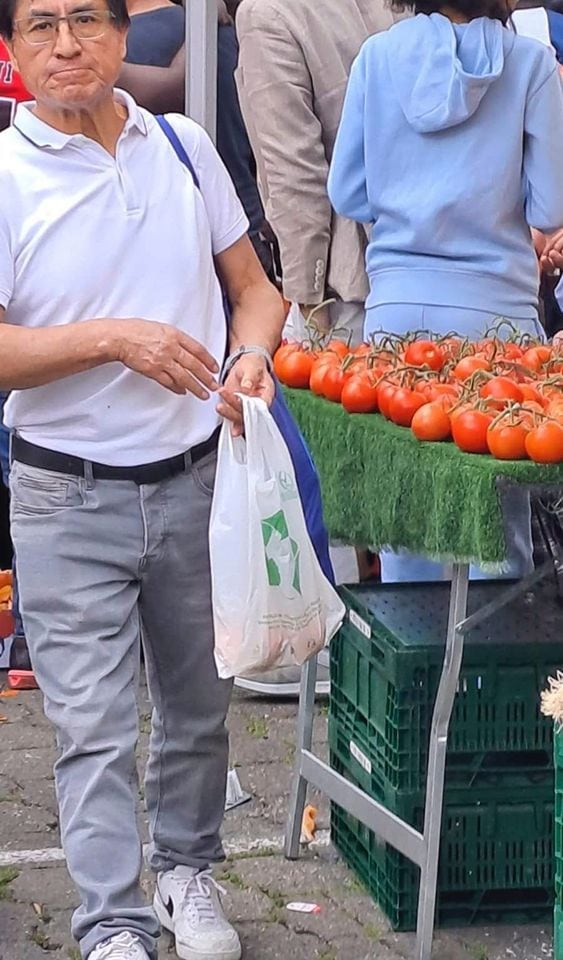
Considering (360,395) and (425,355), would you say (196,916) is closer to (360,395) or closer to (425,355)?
(360,395)

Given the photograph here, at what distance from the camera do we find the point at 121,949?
2.88m

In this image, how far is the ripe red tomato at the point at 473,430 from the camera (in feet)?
10.0

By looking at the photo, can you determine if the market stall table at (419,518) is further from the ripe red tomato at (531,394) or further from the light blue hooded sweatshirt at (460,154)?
the light blue hooded sweatshirt at (460,154)

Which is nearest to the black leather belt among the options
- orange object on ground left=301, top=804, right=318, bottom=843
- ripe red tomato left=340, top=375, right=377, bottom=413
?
ripe red tomato left=340, top=375, right=377, bottom=413

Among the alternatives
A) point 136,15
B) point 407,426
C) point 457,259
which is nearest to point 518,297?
point 457,259

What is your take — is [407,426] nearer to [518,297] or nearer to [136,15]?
[518,297]

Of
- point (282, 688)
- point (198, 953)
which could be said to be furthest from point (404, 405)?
point (282, 688)

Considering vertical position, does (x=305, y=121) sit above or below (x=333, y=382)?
above

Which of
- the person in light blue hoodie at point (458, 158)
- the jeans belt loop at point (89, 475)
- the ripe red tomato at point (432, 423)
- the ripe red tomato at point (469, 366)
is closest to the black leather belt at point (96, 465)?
the jeans belt loop at point (89, 475)

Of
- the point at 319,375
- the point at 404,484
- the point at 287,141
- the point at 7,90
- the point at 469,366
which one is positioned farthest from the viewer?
the point at 7,90

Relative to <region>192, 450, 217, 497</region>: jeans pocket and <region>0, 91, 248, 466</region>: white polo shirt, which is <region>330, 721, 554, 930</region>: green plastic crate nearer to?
<region>192, 450, 217, 497</region>: jeans pocket

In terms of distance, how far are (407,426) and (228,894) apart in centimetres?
113

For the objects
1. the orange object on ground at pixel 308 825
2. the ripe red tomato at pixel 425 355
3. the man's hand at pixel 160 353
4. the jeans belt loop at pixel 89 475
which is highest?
the man's hand at pixel 160 353

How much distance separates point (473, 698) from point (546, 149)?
1366 millimetres
